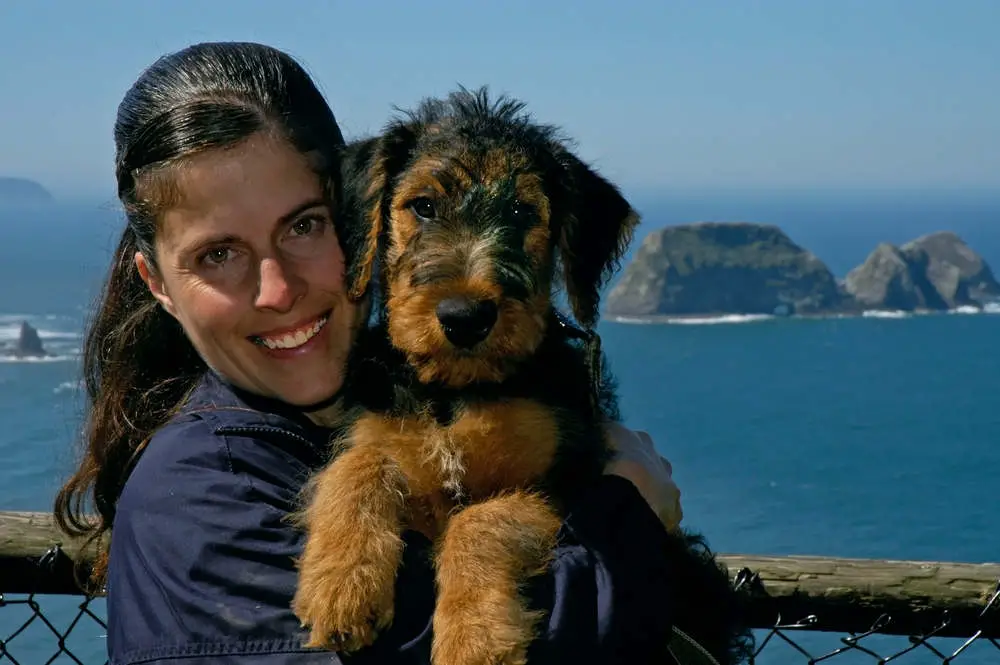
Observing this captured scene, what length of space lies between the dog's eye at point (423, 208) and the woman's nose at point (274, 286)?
0.48 metres

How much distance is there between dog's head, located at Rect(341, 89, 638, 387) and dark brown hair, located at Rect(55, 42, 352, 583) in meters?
0.24

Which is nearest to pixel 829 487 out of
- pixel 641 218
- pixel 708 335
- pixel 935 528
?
A: pixel 935 528

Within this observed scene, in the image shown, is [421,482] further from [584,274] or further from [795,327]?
[795,327]

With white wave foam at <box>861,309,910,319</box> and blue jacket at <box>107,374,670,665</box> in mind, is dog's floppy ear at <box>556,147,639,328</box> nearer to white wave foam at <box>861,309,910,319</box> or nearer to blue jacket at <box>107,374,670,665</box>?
blue jacket at <box>107,374,670,665</box>

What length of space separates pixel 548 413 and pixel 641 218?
0.99 meters

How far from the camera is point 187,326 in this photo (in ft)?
10.1

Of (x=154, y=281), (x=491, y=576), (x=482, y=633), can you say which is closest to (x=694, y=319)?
(x=154, y=281)

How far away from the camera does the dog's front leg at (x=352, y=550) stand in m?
2.43

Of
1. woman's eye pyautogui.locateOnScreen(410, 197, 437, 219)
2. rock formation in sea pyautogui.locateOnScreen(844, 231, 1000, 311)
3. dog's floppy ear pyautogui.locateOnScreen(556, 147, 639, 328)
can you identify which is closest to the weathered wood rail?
dog's floppy ear pyautogui.locateOnScreen(556, 147, 639, 328)

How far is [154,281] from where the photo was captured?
10.4 feet

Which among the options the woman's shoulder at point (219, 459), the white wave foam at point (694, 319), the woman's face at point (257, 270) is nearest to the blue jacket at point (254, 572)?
the woman's shoulder at point (219, 459)

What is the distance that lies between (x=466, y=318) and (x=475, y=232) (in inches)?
15.3

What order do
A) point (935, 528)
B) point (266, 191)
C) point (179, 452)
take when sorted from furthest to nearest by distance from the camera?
point (935, 528), point (266, 191), point (179, 452)

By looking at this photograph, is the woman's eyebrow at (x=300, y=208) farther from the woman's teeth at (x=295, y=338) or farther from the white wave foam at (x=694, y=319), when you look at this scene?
the white wave foam at (x=694, y=319)
